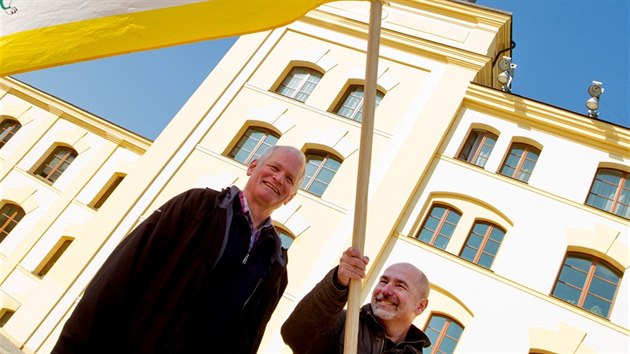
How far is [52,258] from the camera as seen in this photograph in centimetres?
1934

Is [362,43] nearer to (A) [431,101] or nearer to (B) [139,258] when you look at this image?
(A) [431,101]

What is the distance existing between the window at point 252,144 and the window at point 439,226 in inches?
182

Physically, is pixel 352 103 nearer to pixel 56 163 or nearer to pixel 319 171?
pixel 319 171

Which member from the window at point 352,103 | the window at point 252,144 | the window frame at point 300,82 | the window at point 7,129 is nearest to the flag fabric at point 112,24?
the window at point 252,144

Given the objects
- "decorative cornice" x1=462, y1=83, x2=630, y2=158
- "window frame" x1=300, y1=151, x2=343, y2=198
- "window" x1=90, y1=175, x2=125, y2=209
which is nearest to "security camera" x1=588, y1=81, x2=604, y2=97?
"decorative cornice" x1=462, y1=83, x2=630, y2=158

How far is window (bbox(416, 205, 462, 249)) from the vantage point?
13.2 m

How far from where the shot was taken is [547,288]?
12.0 metres

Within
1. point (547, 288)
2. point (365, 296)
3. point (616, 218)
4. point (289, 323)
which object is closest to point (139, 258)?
point (289, 323)

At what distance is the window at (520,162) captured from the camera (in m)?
13.9

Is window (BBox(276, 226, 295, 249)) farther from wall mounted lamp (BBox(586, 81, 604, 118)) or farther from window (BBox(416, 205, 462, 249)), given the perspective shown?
wall mounted lamp (BBox(586, 81, 604, 118))

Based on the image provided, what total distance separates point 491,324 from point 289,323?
9177 millimetres

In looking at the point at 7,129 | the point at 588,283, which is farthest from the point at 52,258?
the point at 588,283

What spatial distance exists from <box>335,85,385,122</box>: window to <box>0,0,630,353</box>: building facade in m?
0.06

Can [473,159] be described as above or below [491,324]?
above
